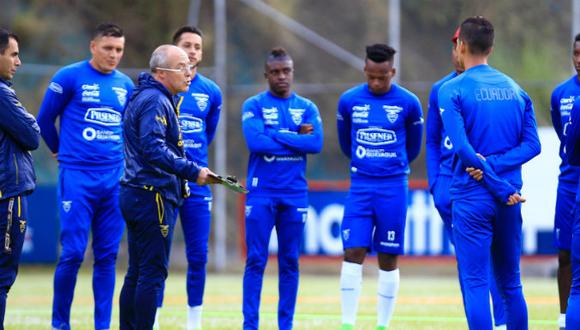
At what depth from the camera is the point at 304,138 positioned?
9227mm

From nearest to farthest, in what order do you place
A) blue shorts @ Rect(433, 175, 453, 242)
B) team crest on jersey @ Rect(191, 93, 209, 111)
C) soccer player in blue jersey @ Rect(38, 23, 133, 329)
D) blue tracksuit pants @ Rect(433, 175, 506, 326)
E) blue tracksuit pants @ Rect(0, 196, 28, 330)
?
blue tracksuit pants @ Rect(0, 196, 28, 330) < blue tracksuit pants @ Rect(433, 175, 506, 326) < blue shorts @ Rect(433, 175, 453, 242) < soccer player in blue jersey @ Rect(38, 23, 133, 329) < team crest on jersey @ Rect(191, 93, 209, 111)

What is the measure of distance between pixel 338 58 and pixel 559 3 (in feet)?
13.0

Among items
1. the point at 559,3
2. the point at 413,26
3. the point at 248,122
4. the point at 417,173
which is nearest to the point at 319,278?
the point at 417,173

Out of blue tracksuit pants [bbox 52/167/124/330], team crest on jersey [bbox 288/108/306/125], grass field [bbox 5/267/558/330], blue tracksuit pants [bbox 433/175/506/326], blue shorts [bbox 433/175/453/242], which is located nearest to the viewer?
blue tracksuit pants [bbox 433/175/506/326]

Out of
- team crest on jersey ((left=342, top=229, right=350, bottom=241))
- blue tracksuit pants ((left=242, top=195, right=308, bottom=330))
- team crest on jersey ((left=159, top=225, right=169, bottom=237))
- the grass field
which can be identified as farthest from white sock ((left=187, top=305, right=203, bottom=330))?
team crest on jersey ((left=159, top=225, right=169, bottom=237))

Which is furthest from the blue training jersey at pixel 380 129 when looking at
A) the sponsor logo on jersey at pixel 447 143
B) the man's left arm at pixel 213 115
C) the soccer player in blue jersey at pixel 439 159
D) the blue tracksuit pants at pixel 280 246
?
the man's left arm at pixel 213 115

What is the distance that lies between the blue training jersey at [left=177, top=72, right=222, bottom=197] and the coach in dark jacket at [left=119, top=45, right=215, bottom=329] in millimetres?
1598

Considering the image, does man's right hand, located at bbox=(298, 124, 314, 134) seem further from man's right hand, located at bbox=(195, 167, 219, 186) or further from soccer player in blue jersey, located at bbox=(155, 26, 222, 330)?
man's right hand, located at bbox=(195, 167, 219, 186)

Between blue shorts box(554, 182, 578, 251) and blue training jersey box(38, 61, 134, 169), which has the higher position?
blue training jersey box(38, 61, 134, 169)

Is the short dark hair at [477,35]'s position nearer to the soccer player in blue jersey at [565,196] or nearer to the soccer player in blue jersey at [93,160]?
the soccer player in blue jersey at [565,196]

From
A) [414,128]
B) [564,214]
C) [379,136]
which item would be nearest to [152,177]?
[379,136]

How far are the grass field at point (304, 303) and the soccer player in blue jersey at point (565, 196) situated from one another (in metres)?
1.09

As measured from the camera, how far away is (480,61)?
7.18 metres

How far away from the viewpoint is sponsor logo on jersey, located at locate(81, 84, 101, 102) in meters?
9.08
